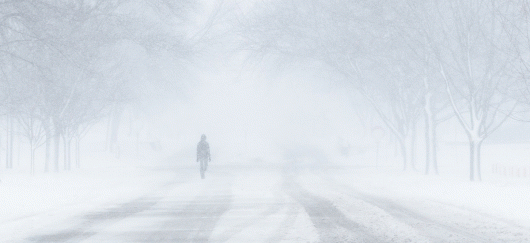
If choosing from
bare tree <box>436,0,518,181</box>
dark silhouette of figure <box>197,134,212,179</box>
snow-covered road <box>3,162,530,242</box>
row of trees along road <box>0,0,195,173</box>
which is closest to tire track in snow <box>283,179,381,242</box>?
snow-covered road <box>3,162,530,242</box>

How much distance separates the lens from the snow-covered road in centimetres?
1256

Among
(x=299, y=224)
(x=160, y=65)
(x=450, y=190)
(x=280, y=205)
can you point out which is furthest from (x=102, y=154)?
(x=299, y=224)

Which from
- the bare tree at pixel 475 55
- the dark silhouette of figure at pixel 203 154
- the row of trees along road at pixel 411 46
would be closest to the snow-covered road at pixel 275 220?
the bare tree at pixel 475 55

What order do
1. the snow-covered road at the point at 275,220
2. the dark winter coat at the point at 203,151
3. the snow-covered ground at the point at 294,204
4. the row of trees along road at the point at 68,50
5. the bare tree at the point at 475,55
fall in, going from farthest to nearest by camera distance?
the dark winter coat at the point at 203,151 < the bare tree at the point at 475,55 < the row of trees along road at the point at 68,50 < the snow-covered ground at the point at 294,204 < the snow-covered road at the point at 275,220

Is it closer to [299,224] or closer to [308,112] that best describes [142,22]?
[299,224]

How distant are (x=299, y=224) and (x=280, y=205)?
4.27 m

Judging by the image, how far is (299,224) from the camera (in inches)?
558

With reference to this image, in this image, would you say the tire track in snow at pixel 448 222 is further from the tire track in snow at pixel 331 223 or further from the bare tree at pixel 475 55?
the bare tree at pixel 475 55

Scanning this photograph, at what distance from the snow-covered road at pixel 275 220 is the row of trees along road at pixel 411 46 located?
852 centimetres

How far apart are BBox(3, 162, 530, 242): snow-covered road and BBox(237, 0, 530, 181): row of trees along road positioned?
8524mm

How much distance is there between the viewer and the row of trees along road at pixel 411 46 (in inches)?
1158

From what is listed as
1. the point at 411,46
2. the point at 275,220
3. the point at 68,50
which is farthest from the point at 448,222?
the point at 411,46

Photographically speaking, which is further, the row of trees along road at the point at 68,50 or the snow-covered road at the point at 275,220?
the row of trees along road at the point at 68,50

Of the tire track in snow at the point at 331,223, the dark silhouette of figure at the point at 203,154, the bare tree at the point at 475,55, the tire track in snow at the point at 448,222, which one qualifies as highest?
the bare tree at the point at 475,55
